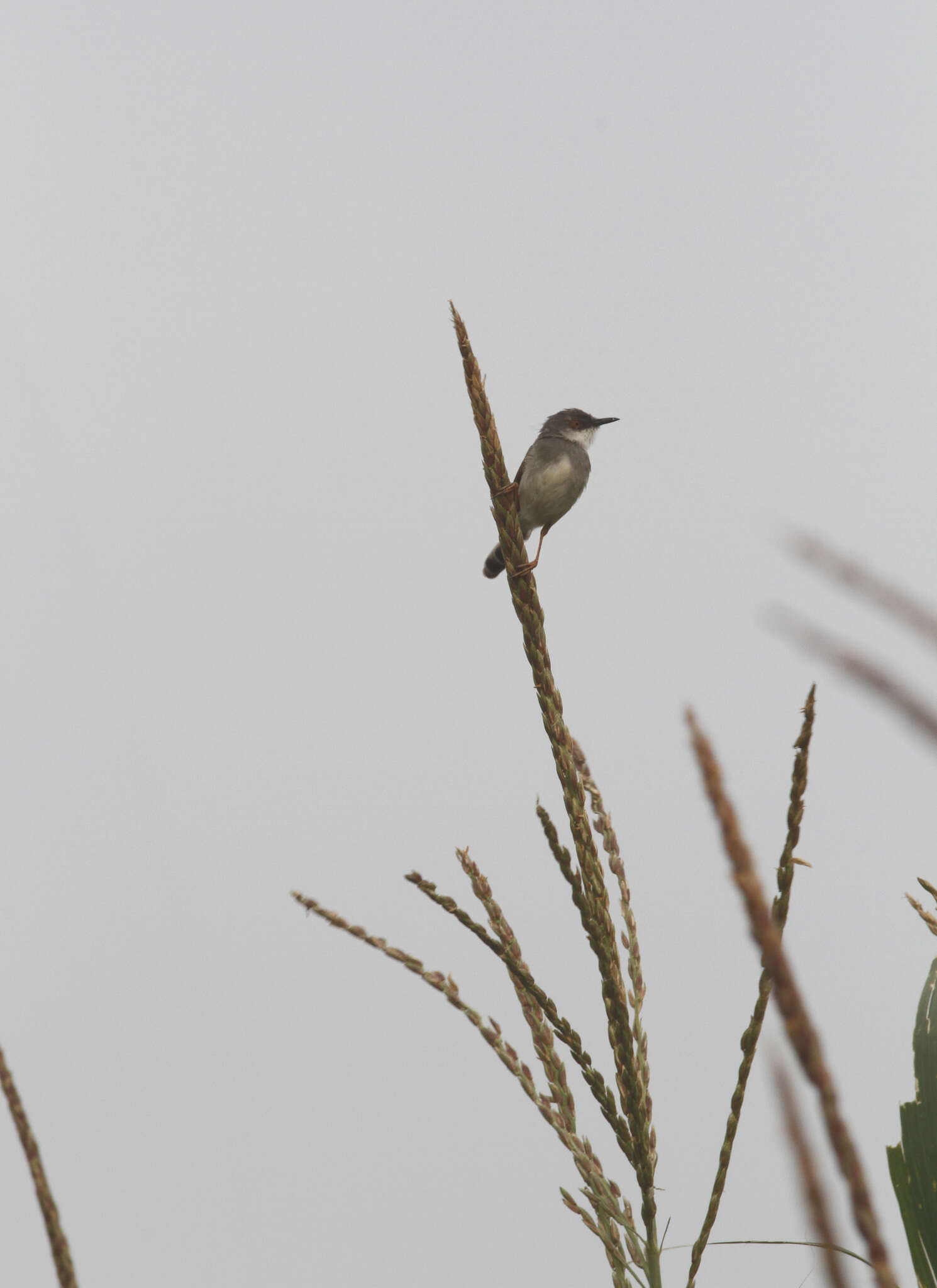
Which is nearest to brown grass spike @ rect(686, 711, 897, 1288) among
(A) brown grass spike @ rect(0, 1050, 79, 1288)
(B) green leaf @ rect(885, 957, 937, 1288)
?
(A) brown grass spike @ rect(0, 1050, 79, 1288)

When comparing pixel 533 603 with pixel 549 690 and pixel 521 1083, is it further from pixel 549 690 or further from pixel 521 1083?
pixel 521 1083

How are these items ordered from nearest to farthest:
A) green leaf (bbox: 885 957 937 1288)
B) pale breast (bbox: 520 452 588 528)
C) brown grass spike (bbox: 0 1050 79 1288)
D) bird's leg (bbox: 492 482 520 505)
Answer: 1. brown grass spike (bbox: 0 1050 79 1288)
2. green leaf (bbox: 885 957 937 1288)
3. bird's leg (bbox: 492 482 520 505)
4. pale breast (bbox: 520 452 588 528)

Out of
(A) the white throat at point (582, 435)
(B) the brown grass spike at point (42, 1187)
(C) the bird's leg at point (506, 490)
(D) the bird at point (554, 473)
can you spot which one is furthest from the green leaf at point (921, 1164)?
(A) the white throat at point (582, 435)

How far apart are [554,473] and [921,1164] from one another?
4696 mm

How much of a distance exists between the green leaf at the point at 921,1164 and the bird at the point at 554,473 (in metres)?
4.38

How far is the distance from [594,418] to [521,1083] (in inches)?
213

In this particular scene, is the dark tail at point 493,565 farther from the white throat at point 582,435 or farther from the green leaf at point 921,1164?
the green leaf at point 921,1164

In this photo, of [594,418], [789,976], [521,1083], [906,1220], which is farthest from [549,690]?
[594,418]

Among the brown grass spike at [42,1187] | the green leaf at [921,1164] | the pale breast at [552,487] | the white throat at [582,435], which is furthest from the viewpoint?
the white throat at [582,435]

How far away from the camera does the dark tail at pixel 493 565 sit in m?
6.23

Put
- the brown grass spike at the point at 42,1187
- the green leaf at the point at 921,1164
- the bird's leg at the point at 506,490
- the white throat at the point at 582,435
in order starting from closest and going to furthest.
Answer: the brown grass spike at the point at 42,1187, the green leaf at the point at 921,1164, the bird's leg at the point at 506,490, the white throat at the point at 582,435

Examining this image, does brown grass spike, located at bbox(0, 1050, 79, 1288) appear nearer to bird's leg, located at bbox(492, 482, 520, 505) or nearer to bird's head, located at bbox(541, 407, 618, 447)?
bird's leg, located at bbox(492, 482, 520, 505)

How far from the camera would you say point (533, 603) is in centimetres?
164

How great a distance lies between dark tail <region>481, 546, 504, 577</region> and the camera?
6227 millimetres
